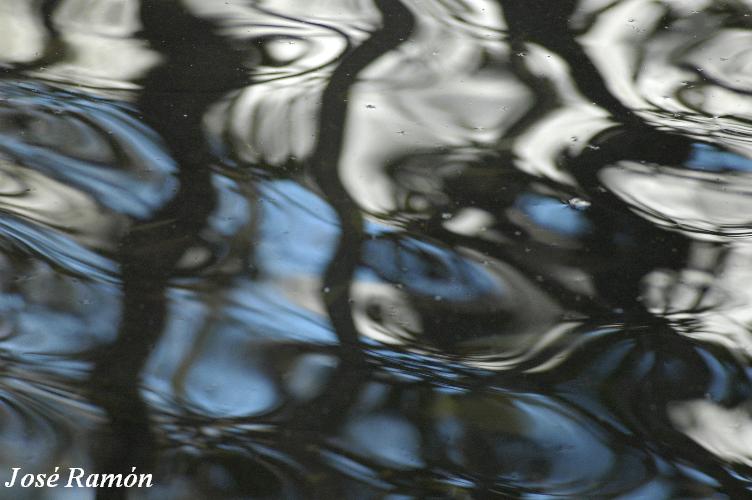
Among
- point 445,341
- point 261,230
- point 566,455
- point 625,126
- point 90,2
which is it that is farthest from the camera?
point 90,2

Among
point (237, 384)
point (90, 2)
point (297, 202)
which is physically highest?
point (90, 2)

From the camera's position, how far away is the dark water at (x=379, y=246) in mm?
914

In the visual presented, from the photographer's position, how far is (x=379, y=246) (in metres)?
1.12

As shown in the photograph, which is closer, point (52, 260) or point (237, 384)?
point (237, 384)

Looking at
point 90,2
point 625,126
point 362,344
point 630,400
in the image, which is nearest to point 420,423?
point 362,344

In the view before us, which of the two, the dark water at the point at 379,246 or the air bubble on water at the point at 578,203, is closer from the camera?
the dark water at the point at 379,246

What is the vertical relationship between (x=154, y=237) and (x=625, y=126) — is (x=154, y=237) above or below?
below

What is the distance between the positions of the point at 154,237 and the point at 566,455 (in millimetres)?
600

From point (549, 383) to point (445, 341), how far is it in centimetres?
14

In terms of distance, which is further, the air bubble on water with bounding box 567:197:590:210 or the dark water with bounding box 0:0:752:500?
the air bubble on water with bounding box 567:197:590:210

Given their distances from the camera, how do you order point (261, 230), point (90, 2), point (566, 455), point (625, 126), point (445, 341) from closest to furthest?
point (566, 455) → point (445, 341) → point (261, 230) → point (625, 126) → point (90, 2)

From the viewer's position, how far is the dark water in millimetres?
914

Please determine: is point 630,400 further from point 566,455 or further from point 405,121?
point 405,121

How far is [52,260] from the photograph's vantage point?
42.4 inches
